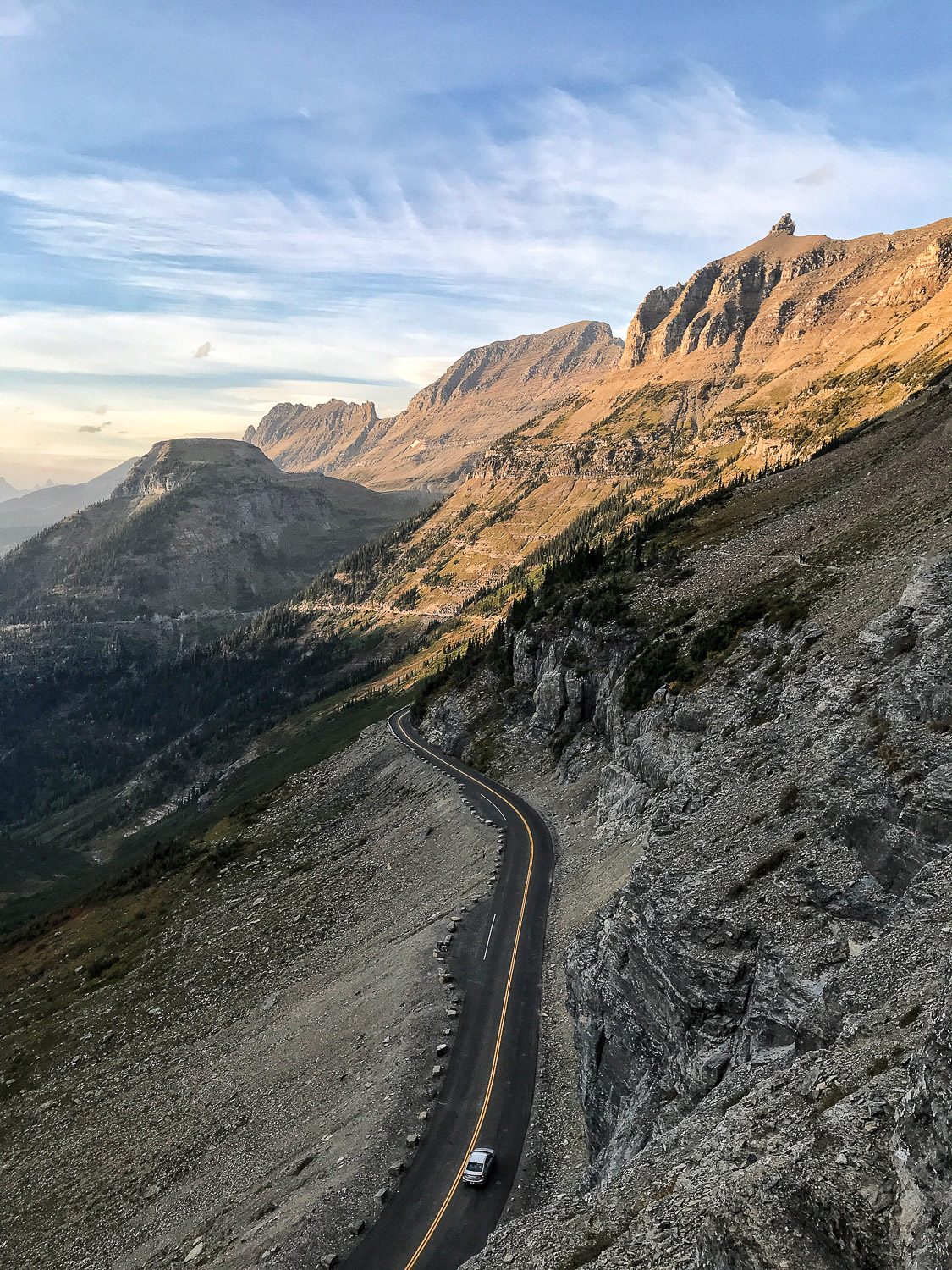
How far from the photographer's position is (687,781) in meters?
40.7

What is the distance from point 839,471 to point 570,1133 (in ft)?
351

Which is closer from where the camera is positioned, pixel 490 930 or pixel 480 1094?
pixel 480 1094

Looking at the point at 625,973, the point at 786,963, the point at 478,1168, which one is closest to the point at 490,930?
the point at 478,1168

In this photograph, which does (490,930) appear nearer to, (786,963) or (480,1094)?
(480,1094)

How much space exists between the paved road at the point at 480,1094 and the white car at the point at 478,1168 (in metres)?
0.45

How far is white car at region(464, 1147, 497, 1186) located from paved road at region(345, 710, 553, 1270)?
0.45 metres

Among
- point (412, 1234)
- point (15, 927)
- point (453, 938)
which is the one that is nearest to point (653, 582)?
point (453, 938)

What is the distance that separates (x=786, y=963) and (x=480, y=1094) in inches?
940

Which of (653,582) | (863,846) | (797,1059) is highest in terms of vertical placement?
(653,582)

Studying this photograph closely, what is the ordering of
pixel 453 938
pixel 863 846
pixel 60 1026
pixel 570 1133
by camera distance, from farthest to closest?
pixel 60 1026
pixel 453 938
pixel 570 1133
pixel 863 846

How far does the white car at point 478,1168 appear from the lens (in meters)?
33.8

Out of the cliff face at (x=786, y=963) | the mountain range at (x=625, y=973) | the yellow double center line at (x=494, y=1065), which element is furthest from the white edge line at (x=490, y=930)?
the cliff face at (x=786, y=963)

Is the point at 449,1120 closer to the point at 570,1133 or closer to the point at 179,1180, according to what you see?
the point at 570,1133

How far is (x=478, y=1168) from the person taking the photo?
3400 centimetres
